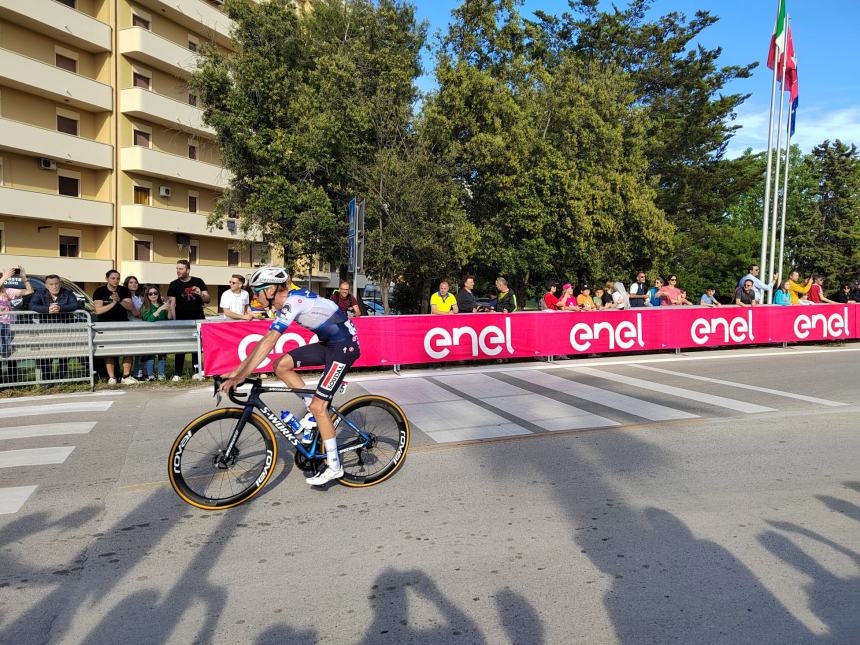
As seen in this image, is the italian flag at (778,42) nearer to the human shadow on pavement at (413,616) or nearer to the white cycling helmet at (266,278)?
the white cycling helmet at (266,278)

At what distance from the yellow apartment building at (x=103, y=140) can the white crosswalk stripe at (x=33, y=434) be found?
22.3 m

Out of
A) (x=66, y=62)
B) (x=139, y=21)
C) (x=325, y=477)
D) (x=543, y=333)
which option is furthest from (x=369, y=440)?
(x=139, y=21)

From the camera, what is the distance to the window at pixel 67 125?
33.2 metres

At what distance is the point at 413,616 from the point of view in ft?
11.0

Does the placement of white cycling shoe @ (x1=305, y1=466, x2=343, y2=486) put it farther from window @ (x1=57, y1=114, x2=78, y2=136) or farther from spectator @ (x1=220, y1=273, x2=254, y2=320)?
window @ (x1=57, y1=114, x2=78, y2=136)

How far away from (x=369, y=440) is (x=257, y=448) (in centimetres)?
97

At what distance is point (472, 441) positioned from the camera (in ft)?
23.2

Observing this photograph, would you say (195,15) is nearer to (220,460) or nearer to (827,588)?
(220,460)

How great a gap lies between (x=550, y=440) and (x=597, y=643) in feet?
13.1

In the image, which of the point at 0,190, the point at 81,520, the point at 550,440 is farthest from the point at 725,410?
the point at 0,190

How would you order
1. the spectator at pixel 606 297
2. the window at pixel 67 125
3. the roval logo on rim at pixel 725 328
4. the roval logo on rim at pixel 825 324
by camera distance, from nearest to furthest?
1. the roval logo on rim at pixel 725 328
2. the spectator at pixel 606 297
3. the roval logo on rim at pixel 825 324
4. the window at pixel 67 125

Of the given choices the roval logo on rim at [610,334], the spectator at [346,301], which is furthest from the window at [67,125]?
the roval logo on rim at [610,334]

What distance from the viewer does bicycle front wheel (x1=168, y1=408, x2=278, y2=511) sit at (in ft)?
16.0

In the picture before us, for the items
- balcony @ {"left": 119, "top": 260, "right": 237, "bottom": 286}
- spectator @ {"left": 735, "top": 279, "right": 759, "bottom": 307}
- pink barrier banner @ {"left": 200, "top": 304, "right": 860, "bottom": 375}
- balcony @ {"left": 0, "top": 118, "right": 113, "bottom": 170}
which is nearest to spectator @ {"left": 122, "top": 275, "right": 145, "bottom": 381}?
pink barrier banner @ {"left": 200, "top": 304, "right": 860, "bottom": 375}
